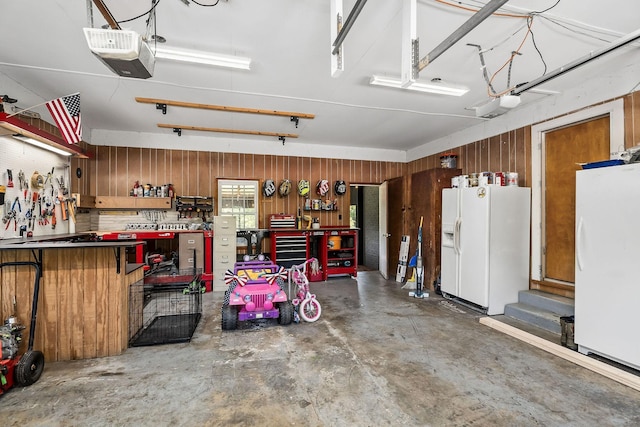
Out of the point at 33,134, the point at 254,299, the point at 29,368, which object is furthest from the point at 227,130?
the point at 29,368

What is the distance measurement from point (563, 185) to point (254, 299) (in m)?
4.46

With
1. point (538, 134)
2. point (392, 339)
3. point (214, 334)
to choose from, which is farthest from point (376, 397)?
point (538, 134)

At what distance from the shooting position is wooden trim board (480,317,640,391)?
2.51 meters

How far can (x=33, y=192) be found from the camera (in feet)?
13.8

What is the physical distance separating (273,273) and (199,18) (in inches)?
115

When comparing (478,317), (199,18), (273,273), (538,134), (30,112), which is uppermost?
(199,18)

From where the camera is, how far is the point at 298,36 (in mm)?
2834

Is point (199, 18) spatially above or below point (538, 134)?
above

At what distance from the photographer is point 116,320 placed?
295 cm

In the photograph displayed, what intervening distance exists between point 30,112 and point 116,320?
336 cm

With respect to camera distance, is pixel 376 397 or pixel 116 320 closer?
pixel 376 397

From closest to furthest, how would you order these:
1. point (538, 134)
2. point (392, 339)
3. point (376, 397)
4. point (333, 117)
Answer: point (376, 397) < point (392, 339) < point (538, 134) < point (333, 117)

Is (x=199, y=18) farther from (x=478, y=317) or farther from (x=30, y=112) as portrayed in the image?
(x=478, y=317)

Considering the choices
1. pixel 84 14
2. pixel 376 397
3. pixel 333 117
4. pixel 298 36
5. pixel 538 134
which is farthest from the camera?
pixel 333 117
